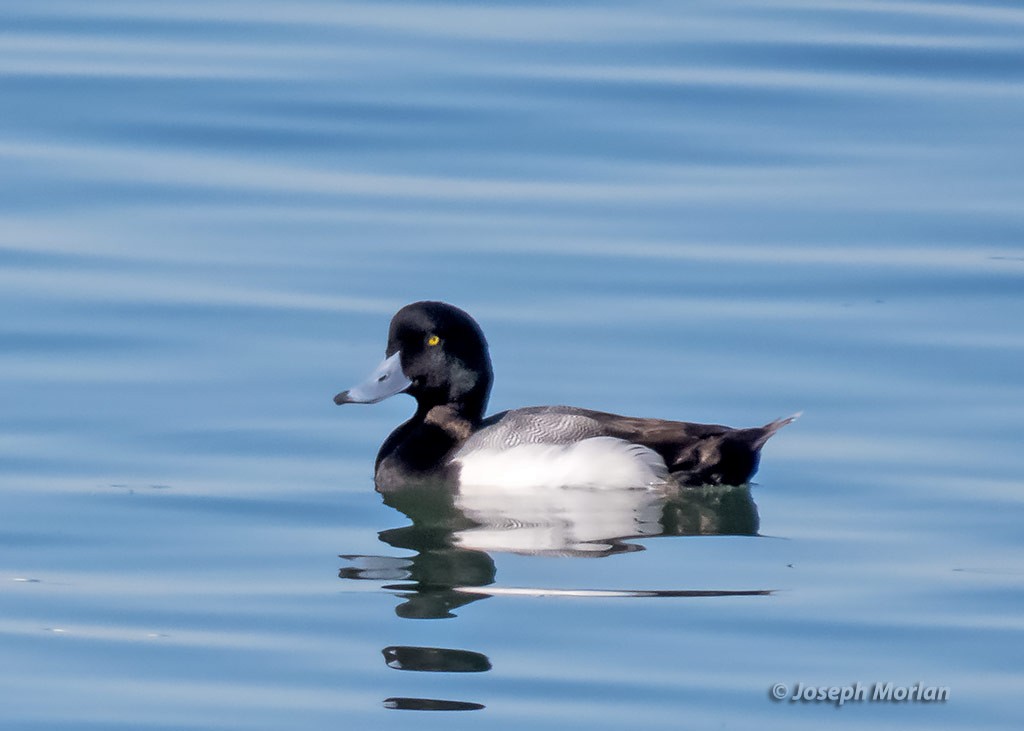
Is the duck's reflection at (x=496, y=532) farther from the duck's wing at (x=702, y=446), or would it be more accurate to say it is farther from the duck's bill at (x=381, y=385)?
the duck's bill at (x=381, y=385)

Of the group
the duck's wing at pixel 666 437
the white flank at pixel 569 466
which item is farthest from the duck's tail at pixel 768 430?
the white flank at pixel 569 466

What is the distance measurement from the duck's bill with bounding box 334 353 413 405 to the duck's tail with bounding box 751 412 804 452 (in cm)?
154

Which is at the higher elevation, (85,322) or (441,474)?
(85,322)

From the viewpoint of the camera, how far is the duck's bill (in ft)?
28.3

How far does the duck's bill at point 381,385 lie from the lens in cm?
862

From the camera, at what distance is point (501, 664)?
6.12m

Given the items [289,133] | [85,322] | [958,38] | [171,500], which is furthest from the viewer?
[958,38]

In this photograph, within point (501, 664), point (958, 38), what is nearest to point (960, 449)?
point (501, 664)

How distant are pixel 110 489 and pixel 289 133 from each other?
555cm

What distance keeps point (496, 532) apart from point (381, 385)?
1.32m

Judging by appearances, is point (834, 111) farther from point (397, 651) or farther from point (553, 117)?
point (397, 651)

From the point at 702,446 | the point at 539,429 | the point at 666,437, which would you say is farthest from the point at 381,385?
the point at 702,446
